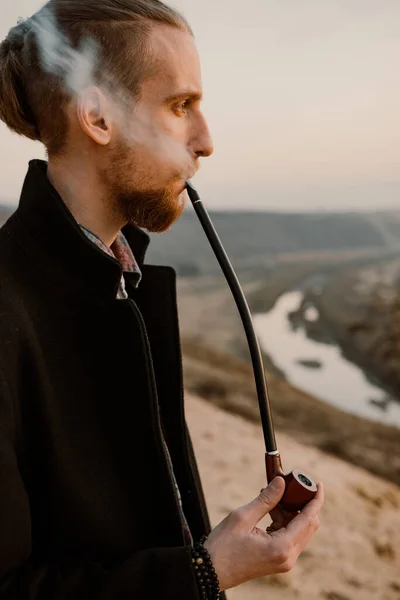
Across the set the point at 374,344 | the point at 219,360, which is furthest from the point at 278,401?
the point at 374,344

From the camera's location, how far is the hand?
0.98m

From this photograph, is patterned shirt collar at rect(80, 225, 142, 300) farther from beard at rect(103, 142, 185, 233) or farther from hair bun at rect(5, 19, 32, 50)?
hair bun at rect(5, 19, 32, 50)

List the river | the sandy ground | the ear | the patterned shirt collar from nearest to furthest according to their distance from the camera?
1. the ear
2. the patterned shirt collar
3. the sandy ground
4. the river

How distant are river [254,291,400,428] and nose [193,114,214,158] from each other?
8.31 meters

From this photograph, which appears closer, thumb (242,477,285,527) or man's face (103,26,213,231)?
thumb (242,477,285,527)

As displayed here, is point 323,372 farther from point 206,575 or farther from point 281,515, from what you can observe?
point 206,575

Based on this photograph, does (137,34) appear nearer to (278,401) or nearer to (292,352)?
(278,401)

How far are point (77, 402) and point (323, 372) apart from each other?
37.4 feet

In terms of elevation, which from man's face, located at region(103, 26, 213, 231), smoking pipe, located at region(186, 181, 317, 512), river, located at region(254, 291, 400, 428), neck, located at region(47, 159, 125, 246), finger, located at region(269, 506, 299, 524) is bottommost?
river, located at region(254, 291, 400, 428)

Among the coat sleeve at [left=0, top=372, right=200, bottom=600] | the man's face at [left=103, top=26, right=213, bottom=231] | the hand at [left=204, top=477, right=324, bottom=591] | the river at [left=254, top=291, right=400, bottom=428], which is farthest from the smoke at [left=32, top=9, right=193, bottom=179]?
the river at [left=254, top=291, right=400, bottom=428]

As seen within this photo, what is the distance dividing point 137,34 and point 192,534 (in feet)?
3.23

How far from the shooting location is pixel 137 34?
1.16 m

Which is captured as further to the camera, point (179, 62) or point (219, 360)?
point (219, 360)

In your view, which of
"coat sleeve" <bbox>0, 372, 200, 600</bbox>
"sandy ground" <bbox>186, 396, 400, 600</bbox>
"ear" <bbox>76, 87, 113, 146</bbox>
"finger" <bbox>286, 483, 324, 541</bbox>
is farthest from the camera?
"sandy ground" <bbox>186, 396, 400, 600</bbox>
